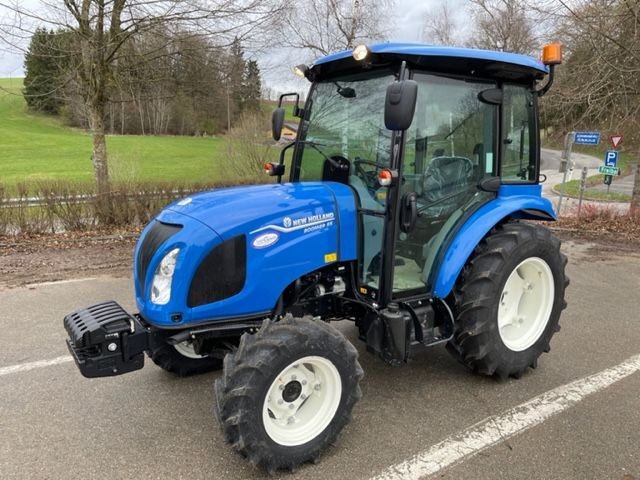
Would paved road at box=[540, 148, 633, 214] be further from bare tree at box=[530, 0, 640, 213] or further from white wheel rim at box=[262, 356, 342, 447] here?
white wheel rim at box=[262, 356, 342, 447]

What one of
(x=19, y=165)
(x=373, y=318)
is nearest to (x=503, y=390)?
(x=373, y=318)

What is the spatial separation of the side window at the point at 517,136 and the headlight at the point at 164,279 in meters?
2.39

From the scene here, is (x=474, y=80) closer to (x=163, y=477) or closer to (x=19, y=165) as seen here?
(x=163, y=477)

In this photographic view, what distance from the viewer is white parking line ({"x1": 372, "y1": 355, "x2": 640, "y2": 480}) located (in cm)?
268

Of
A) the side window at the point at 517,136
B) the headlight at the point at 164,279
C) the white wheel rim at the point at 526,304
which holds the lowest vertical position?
the white wheel rim at the point at 526,304

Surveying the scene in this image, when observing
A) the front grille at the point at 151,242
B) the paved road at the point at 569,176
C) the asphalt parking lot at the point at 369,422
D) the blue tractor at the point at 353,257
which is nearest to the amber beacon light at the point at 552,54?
the blue tractor at the point at 353,257

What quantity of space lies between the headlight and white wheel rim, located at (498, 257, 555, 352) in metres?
2.43

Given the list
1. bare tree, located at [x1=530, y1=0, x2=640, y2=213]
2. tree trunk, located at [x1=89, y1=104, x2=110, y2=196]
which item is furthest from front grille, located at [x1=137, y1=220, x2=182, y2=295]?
bare tree, located at [x1=530, y1=0, x2=640, y2=213]

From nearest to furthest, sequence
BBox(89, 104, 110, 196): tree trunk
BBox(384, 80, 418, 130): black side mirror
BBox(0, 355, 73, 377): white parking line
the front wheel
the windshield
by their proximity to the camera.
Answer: the front wheel, BBox(384, 80, 418, 130): black side mirror, the windshield, BBox(0, 355, 73, 377): white parking line, BBox(89, 104, 110, 196): tree trunk

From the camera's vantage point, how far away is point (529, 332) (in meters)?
3.86

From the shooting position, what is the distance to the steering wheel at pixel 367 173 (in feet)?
10.3

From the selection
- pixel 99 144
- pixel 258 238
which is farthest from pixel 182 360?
pixel 99 144

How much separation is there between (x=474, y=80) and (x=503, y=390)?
216cm

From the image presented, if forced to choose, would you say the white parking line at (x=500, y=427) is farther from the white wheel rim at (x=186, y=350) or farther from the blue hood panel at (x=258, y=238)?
the white wheel rim at (x=186, y=350)
